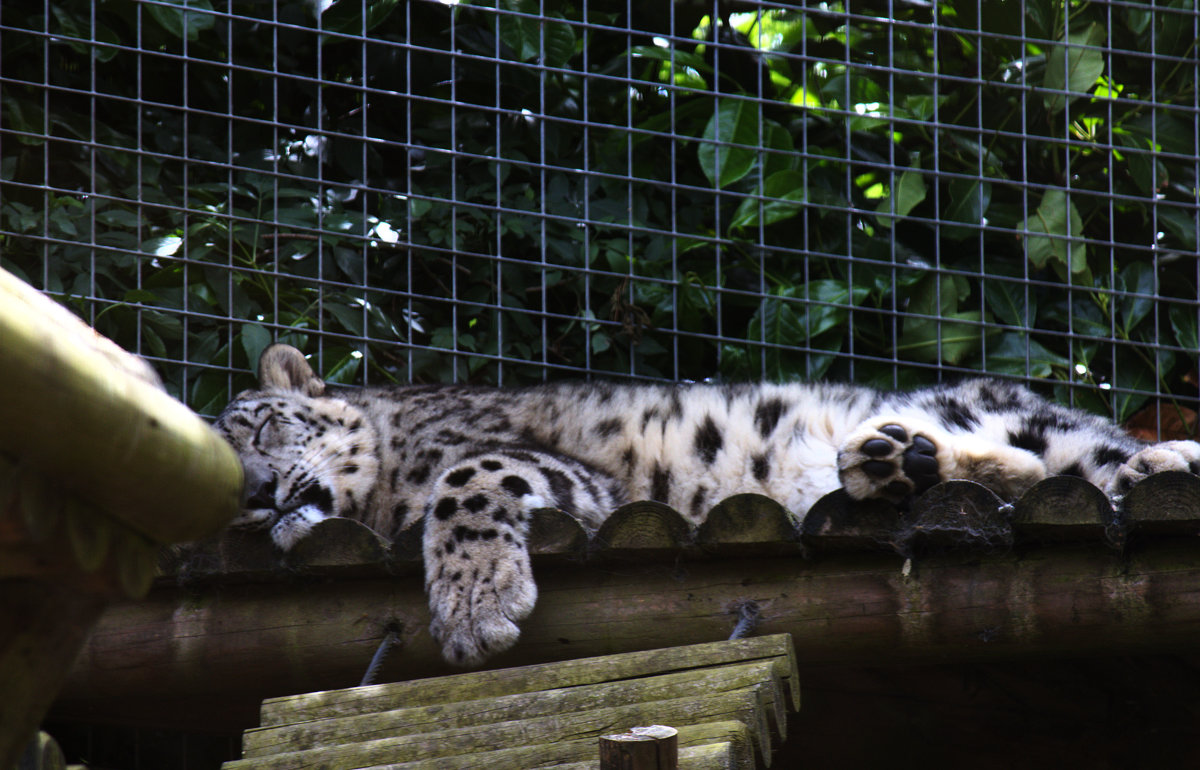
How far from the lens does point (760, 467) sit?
2.80 metres

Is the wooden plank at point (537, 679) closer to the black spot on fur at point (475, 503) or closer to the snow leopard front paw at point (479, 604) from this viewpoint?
the snow leopard front paw at point (479, 604)

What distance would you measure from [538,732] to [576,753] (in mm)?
89

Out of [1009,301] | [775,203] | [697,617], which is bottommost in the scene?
[697,617]

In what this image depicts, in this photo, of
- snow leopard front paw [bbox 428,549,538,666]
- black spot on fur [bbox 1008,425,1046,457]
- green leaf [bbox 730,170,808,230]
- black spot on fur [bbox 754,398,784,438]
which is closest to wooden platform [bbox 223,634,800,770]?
snow leopard front paw [bbox 428,549,538,666]

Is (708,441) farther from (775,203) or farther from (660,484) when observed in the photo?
(775,203)

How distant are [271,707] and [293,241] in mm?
2504

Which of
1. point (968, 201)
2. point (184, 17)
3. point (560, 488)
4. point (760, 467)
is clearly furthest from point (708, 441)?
point (184, 17)

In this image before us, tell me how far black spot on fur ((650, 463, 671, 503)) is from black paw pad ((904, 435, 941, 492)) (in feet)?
2.63

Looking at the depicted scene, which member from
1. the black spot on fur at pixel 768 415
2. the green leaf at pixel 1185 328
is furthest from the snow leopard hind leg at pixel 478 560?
the green leaf at pixel 1185 328

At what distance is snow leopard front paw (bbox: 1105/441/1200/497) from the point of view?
2.21 meters

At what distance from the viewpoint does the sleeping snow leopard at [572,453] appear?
83.9 inches

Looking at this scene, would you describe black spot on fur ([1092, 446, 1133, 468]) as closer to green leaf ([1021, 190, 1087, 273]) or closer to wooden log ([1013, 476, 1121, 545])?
wooden log ([1013, 476, 1121, 545])

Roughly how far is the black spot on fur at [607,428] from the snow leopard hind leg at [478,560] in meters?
0.60

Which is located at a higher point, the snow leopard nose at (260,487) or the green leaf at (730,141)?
the green leaf at (730,141)
